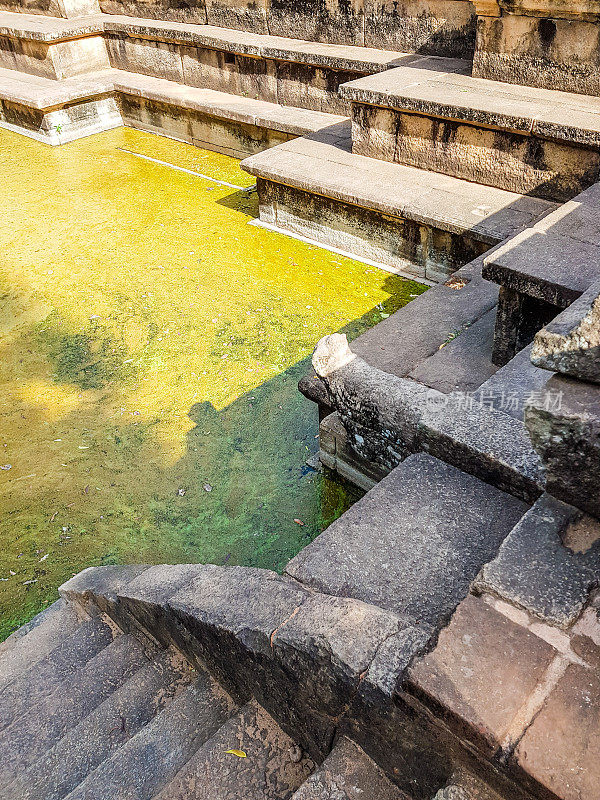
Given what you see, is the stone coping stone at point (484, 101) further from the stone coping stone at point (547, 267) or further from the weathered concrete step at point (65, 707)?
the weathered concrete step at point (65, 707)

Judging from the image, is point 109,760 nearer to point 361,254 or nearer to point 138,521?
point 138,521

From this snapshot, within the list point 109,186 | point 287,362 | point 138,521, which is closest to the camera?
point 138,521

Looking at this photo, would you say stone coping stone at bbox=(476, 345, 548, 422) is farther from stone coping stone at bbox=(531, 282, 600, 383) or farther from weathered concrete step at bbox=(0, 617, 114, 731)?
weathered concrete step at bbox=(0, 617, 114, 731)

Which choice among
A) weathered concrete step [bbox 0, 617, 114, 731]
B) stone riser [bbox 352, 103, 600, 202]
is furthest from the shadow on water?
stone riser [bbox 352, 103, 600, 202]

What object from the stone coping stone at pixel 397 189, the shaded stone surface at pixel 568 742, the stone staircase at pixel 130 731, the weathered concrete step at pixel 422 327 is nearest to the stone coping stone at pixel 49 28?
the stone coping stone at pixel 397 189

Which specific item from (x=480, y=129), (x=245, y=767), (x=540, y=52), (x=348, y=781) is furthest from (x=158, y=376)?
A: (x=540, y=52)

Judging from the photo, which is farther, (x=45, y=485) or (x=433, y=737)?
(x=45, y=485)

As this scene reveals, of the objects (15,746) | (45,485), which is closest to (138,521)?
(45,485)
